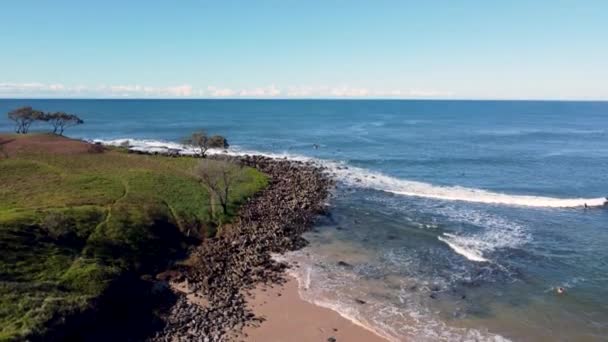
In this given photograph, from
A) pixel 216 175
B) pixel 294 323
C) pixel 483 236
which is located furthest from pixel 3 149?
pixel 483 236

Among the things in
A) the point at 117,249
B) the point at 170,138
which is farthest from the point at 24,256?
the point at 170,138

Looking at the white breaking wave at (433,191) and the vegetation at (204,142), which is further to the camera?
the vegetation at (204,142)

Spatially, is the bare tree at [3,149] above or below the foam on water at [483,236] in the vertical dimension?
above

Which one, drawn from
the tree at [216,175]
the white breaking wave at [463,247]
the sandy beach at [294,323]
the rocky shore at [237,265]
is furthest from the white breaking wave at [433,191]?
the sandy beach at [294,323]

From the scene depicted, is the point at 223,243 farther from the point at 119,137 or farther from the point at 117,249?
the point at 119,137

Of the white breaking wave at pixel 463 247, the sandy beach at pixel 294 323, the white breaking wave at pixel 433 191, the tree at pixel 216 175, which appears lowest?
the sandy beach at pixel 294 323

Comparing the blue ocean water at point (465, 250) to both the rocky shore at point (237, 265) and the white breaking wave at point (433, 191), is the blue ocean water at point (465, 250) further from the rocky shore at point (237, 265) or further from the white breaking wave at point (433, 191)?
the rocky shore at point (237, 265)

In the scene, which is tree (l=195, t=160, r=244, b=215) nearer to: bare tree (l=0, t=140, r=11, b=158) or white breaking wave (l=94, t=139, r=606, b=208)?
white breaking wave (l=94, t=139, r=606, b=208)

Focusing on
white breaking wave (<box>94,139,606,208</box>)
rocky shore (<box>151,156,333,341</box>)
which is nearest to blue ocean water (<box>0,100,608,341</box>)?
white breaking wave (<box>94,139,606,208</box>)
